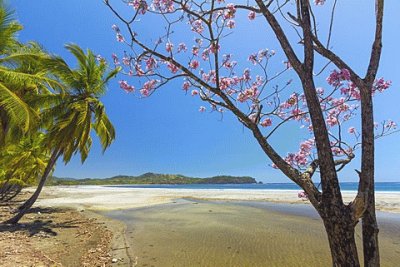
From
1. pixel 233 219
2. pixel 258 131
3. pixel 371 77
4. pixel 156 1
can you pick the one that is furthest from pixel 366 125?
pixel 233 219

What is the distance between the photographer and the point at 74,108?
1747 cm

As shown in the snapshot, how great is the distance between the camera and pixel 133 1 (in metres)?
4.74

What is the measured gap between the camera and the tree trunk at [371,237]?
3094 millimetres

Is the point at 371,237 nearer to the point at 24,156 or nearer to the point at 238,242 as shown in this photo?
the point at 238,242

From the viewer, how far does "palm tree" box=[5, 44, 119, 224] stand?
1688cm

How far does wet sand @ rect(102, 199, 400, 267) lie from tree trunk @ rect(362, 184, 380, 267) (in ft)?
19.9

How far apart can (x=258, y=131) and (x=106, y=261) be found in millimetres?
7138

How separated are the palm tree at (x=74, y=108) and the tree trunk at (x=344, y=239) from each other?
14851 millimetres

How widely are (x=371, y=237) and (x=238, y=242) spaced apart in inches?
340

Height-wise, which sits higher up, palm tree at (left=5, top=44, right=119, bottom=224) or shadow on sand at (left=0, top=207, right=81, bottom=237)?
palm tree at (left=5, top=44, right=119, bottom=224)

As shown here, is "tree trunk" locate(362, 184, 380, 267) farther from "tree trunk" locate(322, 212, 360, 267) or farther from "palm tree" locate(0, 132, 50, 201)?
"palm tree" locate(0, 132, 50, 201)

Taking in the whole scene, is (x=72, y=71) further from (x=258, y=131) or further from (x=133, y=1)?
(x=258, y=131)

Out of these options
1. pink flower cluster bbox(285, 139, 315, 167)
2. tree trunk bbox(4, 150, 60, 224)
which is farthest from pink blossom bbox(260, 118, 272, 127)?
tree trunk bbox(4, 150, 60, 224)

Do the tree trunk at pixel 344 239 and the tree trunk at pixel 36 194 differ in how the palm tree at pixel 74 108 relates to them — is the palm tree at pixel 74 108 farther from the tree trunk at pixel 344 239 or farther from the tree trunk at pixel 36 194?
the tree trunk at pixel 344 239
